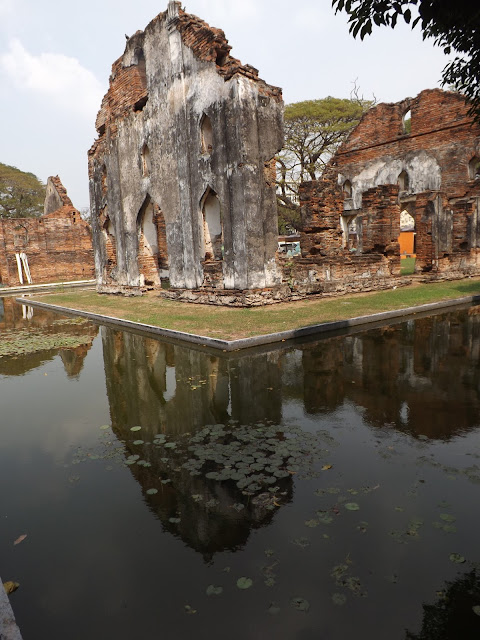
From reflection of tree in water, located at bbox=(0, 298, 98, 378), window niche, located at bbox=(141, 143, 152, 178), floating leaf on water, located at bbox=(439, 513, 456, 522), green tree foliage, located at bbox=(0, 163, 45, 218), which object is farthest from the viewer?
green tree foliage, located at bbox=(0, 163, 45, 218)

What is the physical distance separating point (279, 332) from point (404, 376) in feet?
9.35

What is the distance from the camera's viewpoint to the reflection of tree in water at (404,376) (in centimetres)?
468

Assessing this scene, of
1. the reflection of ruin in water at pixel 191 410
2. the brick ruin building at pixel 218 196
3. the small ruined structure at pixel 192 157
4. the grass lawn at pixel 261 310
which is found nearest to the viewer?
the reflection of ruin in water at pixel 191 410

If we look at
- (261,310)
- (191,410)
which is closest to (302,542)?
(191,410)

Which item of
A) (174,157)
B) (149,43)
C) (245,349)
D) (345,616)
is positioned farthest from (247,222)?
(345,616)

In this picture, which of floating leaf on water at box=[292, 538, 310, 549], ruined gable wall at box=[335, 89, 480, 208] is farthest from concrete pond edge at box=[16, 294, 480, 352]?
ruined gable wall at box=[335, 89, 480, 208]

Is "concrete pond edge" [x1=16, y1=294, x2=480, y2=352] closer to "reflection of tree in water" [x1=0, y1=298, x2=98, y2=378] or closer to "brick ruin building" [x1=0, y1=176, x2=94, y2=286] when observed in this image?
"reflection of tree in water" [x1=0, y1=298, x2=98, y2=378]

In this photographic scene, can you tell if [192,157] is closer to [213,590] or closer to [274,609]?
[213,590]

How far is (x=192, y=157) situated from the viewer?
43.8ft

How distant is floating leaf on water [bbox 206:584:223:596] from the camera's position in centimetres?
243

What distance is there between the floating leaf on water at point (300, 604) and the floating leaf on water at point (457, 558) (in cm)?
92

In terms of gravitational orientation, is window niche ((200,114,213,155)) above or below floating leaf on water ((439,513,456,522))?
above

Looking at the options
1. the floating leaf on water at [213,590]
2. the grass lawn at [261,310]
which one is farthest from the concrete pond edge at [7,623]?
the grass lawn at [261,310]

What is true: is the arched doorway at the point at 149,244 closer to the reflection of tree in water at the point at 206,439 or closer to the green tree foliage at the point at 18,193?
the reflection of tree in water at the point at 206,439
